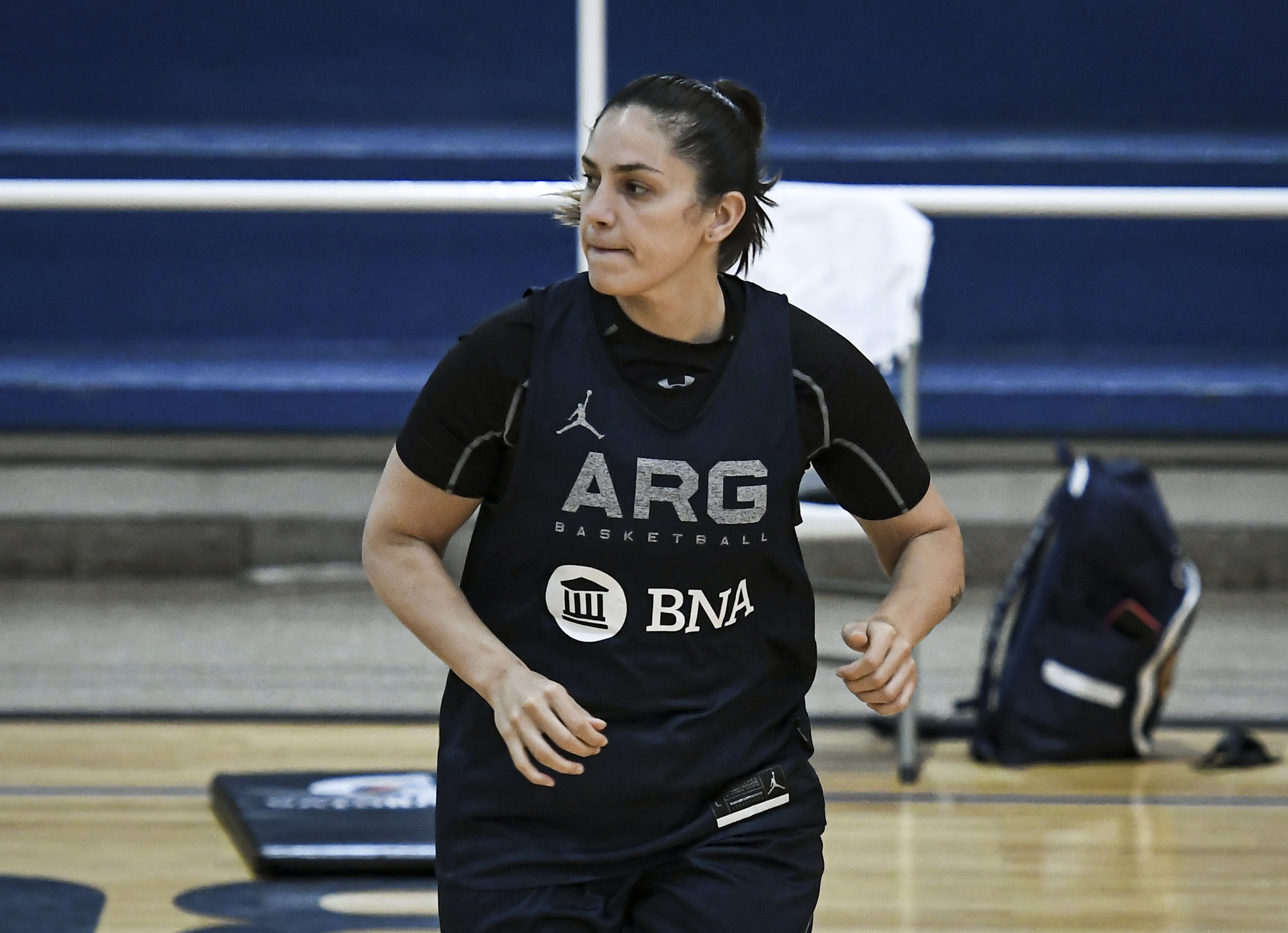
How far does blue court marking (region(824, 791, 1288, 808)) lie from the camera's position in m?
2.25

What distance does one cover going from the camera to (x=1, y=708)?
2658 millimetres

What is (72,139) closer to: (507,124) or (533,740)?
(507,124)

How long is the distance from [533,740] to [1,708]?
6.37ft

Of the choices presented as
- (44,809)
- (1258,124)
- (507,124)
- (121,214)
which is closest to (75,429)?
(121,214)

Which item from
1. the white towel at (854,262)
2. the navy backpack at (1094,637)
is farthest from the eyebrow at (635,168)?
the navy backpack at (1094,637)

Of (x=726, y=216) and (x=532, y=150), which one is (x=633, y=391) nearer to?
(x=726, y=216)

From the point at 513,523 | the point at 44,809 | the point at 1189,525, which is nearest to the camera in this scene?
the point at 513,523

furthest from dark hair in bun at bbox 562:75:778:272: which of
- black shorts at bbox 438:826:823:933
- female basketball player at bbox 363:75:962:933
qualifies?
black shorts at bbox 438:826:823:933

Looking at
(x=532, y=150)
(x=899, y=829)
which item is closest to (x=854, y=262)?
(x=899, y=829)

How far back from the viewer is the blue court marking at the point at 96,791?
7.32 feet

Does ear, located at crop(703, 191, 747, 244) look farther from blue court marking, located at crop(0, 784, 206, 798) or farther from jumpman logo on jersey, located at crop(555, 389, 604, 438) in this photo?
blue court marking, located at crop(0, 784, 206, 798)

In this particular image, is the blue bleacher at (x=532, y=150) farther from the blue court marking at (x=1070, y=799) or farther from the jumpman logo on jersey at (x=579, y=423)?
the jumpman logo on jersey at (x=579, y=423)

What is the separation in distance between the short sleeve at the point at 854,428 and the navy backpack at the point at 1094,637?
1320 mm

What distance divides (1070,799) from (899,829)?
29cm
